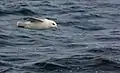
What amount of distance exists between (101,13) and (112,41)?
23.2 feet

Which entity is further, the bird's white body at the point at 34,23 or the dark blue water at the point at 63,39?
the bird's white body at the point at 34,23

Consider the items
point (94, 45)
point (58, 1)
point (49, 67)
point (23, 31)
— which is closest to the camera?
point (49, 67)

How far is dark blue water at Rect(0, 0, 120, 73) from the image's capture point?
14.2 meters

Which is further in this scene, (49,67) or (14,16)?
(14,16)

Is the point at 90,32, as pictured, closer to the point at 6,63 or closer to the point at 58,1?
the point at 6,63

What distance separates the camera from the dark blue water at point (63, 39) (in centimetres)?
1416

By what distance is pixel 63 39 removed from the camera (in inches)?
714

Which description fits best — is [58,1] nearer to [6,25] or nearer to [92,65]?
[6,25]

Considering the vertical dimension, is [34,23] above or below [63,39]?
above

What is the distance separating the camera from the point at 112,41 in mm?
17875

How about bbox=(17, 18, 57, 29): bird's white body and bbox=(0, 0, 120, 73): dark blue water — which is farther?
bbox=(17, 18, 57, 29): bird's white body

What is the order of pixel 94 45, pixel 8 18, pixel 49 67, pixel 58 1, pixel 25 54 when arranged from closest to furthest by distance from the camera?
pixel 49 67
pixel 25 54
pixel 94 45
pixel 8 18
pixel 58 1

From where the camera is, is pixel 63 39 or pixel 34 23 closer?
pixel 63 39

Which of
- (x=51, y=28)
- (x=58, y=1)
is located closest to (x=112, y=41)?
(x=51, y=28)
